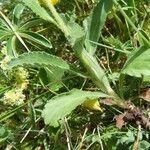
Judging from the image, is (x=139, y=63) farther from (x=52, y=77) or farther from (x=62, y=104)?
(x=52, y=77)

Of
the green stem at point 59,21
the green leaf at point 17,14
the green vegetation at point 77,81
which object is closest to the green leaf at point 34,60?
the green vegetation at point 77,81

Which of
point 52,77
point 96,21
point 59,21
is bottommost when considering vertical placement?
point 52,77

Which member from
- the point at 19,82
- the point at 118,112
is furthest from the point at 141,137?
the point at 19,82

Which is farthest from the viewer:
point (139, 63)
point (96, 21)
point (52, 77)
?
point (52, 77)

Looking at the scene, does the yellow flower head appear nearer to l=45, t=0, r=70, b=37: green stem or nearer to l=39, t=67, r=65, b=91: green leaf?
l=39, t=67, r=65, b=91: green leaf

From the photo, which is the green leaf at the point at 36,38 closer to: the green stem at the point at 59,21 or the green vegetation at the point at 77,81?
the green vegetation at the point at 77,81

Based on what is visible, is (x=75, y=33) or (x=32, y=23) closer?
(x=75, y=33)

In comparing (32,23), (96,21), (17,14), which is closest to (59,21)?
(96,21)
